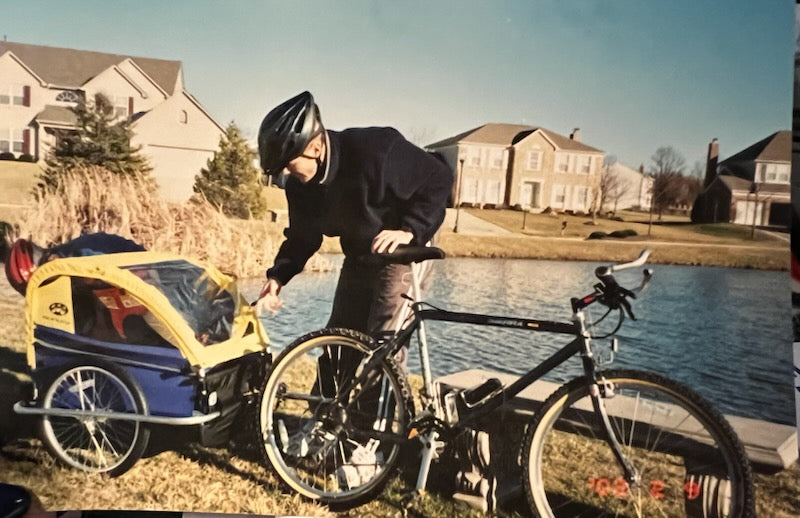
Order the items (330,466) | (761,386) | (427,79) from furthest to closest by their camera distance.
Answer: (330,466) → (427,79) → (761,386)

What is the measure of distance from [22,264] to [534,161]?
2.46m

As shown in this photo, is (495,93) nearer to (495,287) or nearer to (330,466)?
(495,287)

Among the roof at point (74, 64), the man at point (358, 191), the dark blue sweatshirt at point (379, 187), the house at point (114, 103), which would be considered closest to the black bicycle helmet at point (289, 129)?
the man at point (358, 191)

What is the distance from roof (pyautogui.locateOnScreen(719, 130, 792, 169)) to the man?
1.24 m

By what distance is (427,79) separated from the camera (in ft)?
10.0

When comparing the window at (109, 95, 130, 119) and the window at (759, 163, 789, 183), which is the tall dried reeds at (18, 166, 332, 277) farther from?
the window at (759, 163, 789, 183)

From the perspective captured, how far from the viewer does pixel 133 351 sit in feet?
10.5

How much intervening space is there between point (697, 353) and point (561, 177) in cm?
95

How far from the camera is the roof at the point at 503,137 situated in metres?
3.02

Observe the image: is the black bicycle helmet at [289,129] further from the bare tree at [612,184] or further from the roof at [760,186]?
the roof at [760,186]

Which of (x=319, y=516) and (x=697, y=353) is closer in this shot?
(x=697, y=353)

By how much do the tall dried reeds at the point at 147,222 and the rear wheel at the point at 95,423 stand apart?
0.65 meters

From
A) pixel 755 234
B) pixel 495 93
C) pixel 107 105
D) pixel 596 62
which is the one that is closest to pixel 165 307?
pixel 107 105

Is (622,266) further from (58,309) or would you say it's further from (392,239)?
(58,309)
